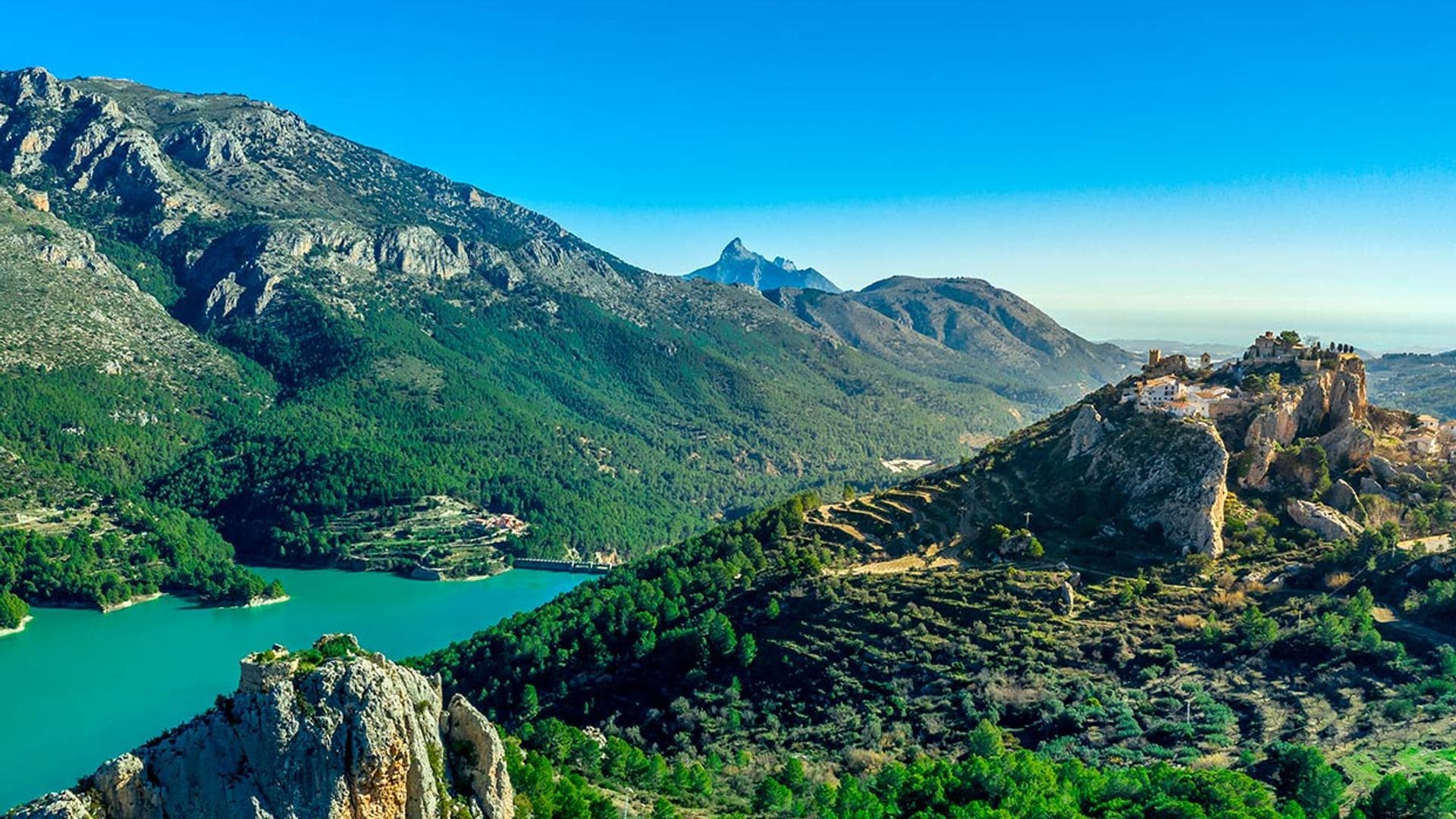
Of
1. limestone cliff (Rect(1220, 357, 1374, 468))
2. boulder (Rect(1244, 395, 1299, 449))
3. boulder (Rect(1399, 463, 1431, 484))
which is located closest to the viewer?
boulder (Rect(1399, 463, 1431, 484))

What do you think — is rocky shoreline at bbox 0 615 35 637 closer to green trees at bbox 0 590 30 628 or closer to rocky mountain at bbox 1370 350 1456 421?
green trees at bbox 0 590 30 628

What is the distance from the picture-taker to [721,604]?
Answer: 51469 millimetres

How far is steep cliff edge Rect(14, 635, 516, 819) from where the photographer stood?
19.7 m

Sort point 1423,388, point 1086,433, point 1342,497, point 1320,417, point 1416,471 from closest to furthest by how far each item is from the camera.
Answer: point 1342,497 → point 1416,471 → point 1320,417 → point 1086,433 → point 1423,388

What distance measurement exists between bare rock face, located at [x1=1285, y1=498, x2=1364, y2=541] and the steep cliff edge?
42.8 metres

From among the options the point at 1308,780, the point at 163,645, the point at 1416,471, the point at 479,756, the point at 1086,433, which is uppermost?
the point at 1086,433

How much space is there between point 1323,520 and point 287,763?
46094 mm

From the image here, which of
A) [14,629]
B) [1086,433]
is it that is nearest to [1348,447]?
[1086,433]

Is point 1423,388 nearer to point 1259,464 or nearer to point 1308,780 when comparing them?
point 1259,464

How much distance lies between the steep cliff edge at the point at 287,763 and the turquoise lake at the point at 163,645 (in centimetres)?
3849

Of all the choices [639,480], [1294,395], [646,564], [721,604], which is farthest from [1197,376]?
[639,480]

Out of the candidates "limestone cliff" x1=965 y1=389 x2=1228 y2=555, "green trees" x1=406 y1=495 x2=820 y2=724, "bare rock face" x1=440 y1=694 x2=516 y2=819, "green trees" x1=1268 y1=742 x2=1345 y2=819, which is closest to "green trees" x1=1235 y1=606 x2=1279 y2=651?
"limestone cliff" x1=965 y1=389 x2=1228 y2=555

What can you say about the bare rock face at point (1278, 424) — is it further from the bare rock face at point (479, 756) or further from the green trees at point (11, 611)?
the green trees at point (11, 611)

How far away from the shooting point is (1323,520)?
150ft
